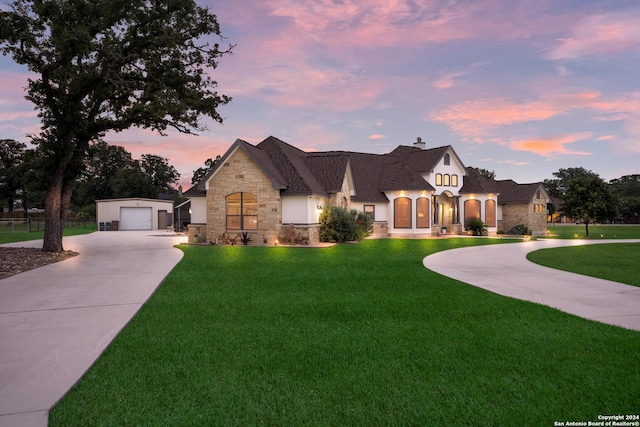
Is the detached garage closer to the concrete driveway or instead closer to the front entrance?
the front entrance

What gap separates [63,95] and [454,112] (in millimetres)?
23517

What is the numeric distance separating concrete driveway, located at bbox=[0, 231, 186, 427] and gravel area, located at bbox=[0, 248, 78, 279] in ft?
2.52

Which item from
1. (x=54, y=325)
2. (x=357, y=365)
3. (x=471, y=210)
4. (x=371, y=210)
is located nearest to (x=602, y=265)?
(x=357, y=365)

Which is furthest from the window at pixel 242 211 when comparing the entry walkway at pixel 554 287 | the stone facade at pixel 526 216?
the stone facade at pixel 526 216

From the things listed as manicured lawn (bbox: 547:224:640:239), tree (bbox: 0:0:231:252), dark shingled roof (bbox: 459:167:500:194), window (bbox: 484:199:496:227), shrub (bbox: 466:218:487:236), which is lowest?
manicured lawn (bbox: 547:224:640:239)

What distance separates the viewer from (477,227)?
33.1 m

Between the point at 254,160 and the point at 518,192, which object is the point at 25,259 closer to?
the point at 254,160

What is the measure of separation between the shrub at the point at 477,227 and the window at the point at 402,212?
6651 mm

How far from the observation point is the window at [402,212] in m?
30.9

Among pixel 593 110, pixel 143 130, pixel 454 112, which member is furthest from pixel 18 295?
pixel 593 110

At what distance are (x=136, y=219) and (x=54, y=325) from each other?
41089 millimetres

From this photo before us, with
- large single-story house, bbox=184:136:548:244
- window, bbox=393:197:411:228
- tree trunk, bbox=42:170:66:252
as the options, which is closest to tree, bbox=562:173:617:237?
large single-story house, bbox=184:136:548:244

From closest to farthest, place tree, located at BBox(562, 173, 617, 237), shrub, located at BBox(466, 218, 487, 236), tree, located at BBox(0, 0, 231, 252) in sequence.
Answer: tree, located at BBox(0, 0, 231, 252)
tree, located at BBox(562, 173, 617, 237)
shrub, located at BBox(466, 218, 487, 236)

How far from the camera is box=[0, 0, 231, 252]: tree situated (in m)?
14.8
